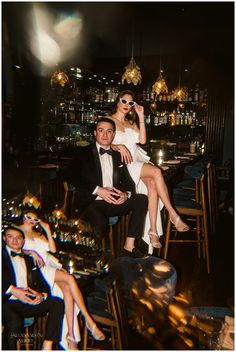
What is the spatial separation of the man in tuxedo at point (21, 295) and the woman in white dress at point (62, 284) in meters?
0.03

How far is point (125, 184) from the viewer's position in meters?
3.21

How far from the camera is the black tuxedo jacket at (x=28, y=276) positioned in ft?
6.17

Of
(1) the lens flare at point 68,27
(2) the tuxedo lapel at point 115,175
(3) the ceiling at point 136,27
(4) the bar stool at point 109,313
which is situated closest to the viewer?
(4) the bar stool at point 109,313

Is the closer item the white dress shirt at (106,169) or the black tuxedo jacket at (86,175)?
the black tuxedo jacket at (86,175)

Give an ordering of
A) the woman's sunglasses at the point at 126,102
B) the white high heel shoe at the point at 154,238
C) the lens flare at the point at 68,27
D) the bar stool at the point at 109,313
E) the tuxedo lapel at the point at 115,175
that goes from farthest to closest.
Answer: the lens flare at the point at 68,27, the woman's sunglasses at the point at 126,102, the tuxedo lapel at the point at 115,175, the white high heel shoe at the point at 154,238, the bar stool at the point at 109,313

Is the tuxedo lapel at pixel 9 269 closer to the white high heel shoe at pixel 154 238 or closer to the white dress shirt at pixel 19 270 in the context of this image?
the white dress shirt at pixel 19 270

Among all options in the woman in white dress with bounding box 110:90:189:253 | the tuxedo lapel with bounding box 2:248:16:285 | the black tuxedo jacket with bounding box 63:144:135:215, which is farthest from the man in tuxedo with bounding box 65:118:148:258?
the tuxedo lapel with bounding box 2:248:16:285

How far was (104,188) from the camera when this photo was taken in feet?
9.64

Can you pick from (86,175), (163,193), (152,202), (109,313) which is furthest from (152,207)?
(109,313)

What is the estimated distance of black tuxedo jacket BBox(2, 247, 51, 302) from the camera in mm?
1880

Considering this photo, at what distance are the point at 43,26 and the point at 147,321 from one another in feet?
14.0

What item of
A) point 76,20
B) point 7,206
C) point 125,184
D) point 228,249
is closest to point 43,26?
point 76,20

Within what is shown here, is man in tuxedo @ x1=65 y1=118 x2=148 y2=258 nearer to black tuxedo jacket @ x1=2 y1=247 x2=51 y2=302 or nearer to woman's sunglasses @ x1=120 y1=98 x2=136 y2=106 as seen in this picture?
woman's sunglasses @ x1=120 y1=98 x2=136 y2=106

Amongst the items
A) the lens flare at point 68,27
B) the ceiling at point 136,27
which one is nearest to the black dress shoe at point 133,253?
the ceiling at point 136,27
